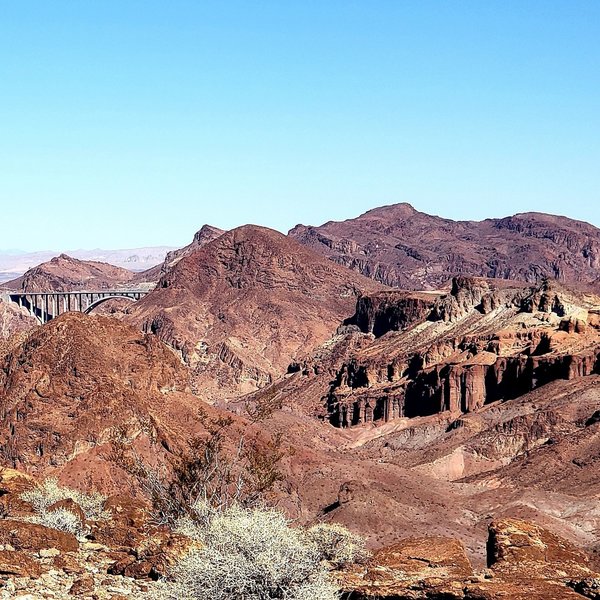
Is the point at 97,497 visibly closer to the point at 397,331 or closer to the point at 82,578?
the point at 82,578

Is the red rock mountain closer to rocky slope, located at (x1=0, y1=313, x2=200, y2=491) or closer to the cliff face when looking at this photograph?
the cliff face

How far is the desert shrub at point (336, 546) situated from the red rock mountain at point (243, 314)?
113830 millimetres

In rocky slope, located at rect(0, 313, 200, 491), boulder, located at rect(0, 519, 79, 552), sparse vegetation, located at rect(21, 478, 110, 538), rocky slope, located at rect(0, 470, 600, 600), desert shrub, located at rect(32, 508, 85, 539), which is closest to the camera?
rocky slope, located at rect(0, 470, 600, 600)

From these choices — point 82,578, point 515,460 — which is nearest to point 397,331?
point 515,460

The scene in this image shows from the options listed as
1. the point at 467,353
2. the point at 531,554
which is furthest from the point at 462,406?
the point at 531,554

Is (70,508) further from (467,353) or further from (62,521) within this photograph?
(467,353)

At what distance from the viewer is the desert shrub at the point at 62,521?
22703 mm

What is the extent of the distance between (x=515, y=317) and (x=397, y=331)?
81.3 feet

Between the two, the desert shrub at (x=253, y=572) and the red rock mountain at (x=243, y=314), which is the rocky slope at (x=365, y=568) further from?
the red rock mountain at (x=243, y=314)

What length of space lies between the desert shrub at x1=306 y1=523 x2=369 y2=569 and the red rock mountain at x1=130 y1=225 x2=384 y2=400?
373ft

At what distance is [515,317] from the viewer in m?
124

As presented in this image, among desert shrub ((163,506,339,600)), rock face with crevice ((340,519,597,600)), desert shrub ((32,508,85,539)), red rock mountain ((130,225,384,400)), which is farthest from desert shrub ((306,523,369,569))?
red rock mountain ((130,225,384,400))

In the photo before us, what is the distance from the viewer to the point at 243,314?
18462cm

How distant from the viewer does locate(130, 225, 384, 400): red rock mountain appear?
16362 cm
